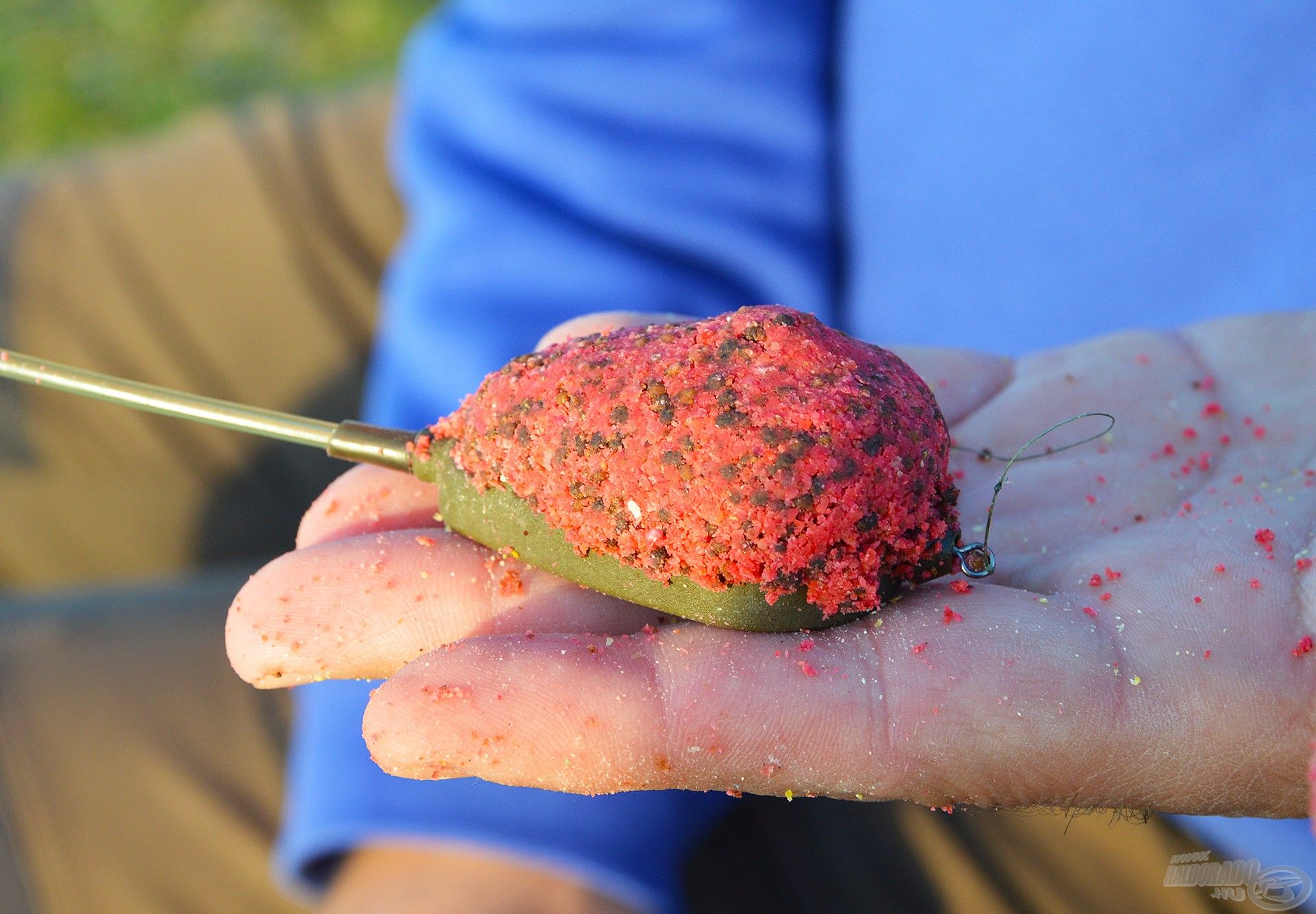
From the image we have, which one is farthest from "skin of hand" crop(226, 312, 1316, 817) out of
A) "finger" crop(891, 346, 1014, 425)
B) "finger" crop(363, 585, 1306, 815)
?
"finger" crop(891, 346, 1014, 425)

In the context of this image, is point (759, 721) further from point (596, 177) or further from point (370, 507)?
point (596, 177)

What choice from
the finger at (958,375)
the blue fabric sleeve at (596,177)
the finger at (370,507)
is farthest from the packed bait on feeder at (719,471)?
the blue fabric sleeve at (596,177)

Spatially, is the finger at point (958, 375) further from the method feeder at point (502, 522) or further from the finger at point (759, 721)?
the finger at point (759, 721)

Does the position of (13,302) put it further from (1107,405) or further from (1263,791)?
(1263,791)

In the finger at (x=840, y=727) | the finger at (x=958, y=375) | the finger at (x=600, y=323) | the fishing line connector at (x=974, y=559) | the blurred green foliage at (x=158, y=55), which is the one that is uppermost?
the blurred green foliage at (x=158, y=55)

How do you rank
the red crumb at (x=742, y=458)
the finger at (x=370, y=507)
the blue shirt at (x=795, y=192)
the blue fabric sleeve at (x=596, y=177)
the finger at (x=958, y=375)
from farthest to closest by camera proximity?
the blue fabric sleeve at (x=596, y=177) < the blue shirt at (x=795, y=192) < the finger at (x=958, y=375) < the finger at (x=370, y=507) < the red crumb at (x=742, y=458)

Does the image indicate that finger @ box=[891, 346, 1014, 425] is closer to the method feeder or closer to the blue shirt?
the method feeder

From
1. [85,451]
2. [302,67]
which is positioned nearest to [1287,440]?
[85,451]
